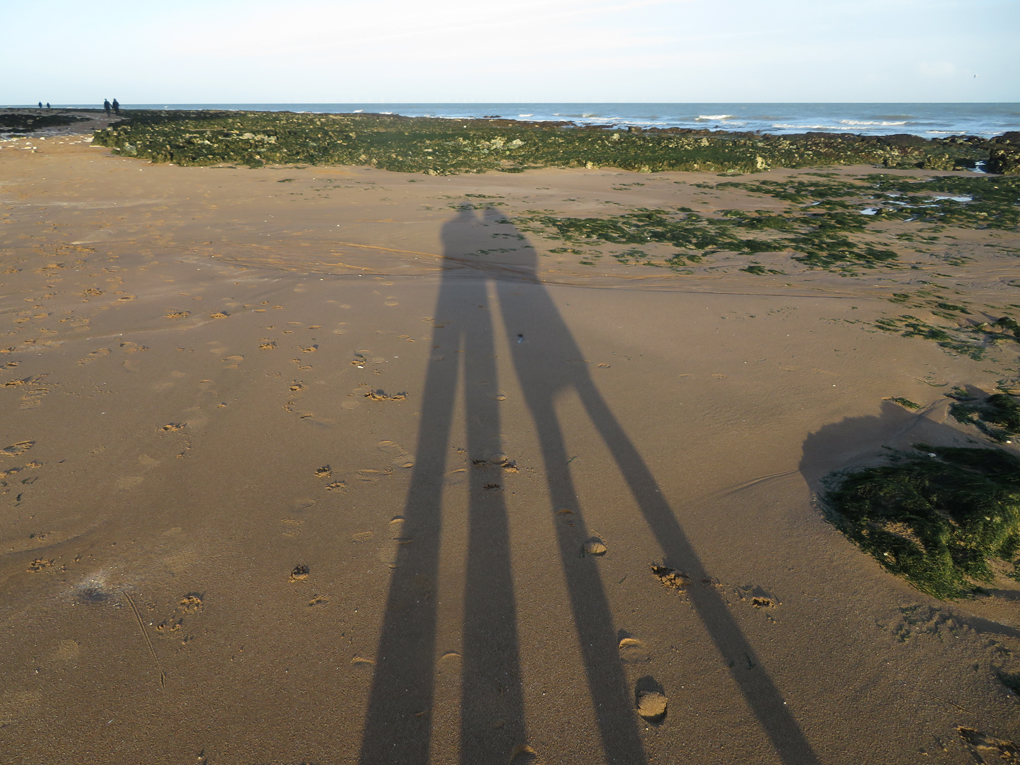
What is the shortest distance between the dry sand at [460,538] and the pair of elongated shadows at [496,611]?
1 cm

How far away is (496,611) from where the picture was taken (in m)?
2.57

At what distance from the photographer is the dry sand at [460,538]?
2.11 meters

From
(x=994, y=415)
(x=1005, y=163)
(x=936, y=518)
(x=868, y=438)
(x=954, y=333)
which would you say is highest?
(x=1005, y=163)

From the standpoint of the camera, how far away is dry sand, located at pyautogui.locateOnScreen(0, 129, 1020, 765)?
2.11 m

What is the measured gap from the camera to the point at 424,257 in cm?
846

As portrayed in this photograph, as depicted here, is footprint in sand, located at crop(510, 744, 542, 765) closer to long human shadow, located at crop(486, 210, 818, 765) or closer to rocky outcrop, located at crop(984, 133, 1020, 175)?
long human shadow, located at crop(486, 210, 818, 765)

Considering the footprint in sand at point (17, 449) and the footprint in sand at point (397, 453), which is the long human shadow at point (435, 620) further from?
the footprint in sand at point (17, 449)

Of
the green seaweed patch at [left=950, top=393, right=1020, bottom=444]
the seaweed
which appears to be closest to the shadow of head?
the green seaweed patch at [left=950, top=393, right=1020, bottom=444]

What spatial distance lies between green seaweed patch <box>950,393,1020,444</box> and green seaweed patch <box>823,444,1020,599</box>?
27.0 inches

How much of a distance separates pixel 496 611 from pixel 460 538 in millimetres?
524

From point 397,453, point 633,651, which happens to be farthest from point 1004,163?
point 633,651

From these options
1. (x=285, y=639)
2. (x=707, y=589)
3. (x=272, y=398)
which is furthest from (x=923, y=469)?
(x=272, y=398)

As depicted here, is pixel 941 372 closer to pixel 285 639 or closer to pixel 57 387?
pixel 285 639

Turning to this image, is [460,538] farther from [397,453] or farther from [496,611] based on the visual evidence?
[397,453]
